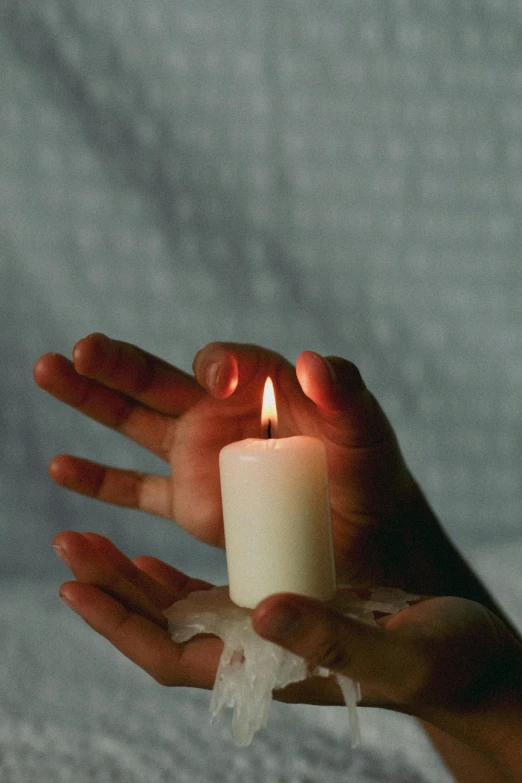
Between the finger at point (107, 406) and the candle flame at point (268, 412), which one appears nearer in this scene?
the candle flame at point (268, 412)

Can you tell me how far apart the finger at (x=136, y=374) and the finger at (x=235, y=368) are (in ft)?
0.19

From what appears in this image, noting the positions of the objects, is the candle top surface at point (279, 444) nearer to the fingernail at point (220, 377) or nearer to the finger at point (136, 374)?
the fingernail at point (220, 377)

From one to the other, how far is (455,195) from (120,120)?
17.8 inches

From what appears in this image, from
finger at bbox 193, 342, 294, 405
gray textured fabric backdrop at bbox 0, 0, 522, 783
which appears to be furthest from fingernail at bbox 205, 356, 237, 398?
gray textured fabric backdrop at bbox 0, 0, 522, 783

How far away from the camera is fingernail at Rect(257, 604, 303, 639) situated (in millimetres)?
396

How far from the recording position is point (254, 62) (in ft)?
3.76

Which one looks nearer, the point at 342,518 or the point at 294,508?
the point at 294,508

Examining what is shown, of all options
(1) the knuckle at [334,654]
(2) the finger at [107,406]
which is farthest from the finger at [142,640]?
(2) the finger at [107,406]

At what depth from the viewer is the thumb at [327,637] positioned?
398 millimetres

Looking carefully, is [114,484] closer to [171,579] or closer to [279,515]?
[171,579]

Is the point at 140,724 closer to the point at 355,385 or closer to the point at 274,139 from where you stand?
the point at 355,385

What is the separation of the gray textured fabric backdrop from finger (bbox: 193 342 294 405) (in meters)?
0.51

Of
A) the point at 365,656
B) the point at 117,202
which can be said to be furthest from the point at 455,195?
the point at 365,656

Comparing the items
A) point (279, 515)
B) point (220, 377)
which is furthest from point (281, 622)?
point (220, 377)
